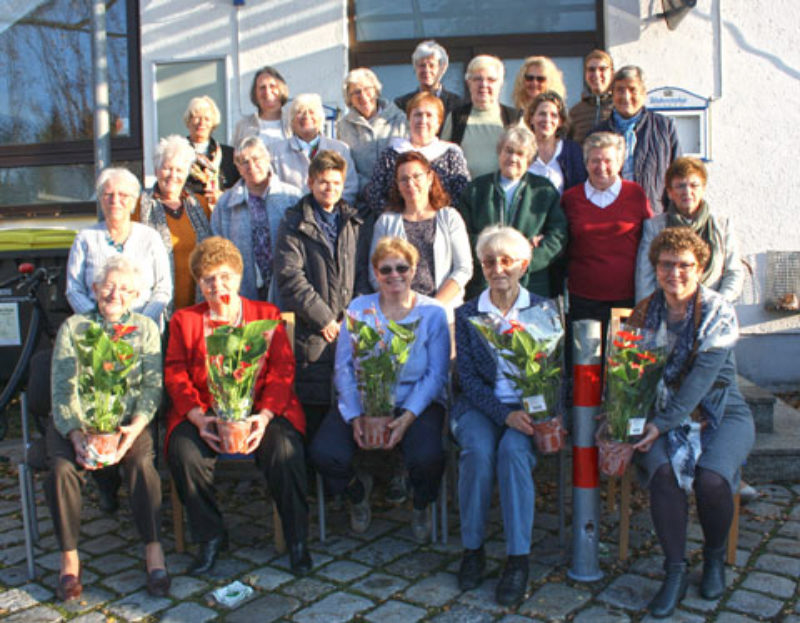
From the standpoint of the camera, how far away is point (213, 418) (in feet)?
11.9

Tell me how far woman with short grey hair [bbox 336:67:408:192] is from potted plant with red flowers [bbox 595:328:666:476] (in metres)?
2.28

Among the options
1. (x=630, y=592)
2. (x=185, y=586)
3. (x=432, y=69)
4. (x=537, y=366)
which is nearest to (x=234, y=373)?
(x=185, y=586)

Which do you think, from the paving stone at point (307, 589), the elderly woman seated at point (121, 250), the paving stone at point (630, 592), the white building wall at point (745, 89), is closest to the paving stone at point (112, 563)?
the paving stone at point (307, 589)

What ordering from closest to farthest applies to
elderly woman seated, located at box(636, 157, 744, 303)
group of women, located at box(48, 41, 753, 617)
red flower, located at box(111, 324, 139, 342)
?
group of women, located at box(48, 41, 753, 617) < red flower, located at box(111, 324, 139, 342) < elderly woman seated, located at box(636, 157, 744, 303)

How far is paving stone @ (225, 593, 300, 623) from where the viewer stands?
3.18m

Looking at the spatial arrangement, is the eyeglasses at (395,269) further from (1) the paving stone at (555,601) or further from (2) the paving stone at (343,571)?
(1) the paving stone at (555,601)

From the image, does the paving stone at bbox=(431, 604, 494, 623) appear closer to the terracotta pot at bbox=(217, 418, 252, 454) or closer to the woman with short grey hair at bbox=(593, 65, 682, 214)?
the terracotta pot at bbox=(217, 418, 252, 454)

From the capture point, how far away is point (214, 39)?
6699 mm

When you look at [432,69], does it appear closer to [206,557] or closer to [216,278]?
[216,278]

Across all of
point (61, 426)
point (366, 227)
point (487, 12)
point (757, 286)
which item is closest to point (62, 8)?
point (487, 12)

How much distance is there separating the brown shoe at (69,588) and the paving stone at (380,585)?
1167mm

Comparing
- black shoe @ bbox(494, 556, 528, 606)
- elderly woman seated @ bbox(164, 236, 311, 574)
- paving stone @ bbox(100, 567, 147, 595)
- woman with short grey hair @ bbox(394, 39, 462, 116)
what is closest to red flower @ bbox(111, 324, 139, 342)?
elderly woman seated @ bbox(164, 236, 311, 574)

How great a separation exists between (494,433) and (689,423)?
2.72 ft

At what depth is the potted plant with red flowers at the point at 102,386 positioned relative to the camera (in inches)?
132
